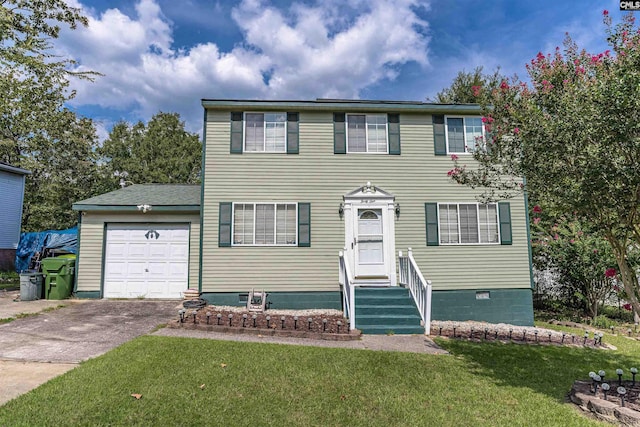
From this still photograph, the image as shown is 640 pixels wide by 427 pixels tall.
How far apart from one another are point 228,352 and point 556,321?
9.36 m

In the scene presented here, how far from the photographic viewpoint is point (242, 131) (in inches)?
366

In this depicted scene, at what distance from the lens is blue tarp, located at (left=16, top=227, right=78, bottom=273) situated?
1323 cm

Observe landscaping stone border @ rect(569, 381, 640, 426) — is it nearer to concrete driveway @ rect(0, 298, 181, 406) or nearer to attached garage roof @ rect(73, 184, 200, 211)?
concrete driveway @ rect(0, 298, 181, 406)

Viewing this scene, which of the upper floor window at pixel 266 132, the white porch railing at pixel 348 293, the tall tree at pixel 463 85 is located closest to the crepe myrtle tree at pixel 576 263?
the white porch railing at pixel 348 293

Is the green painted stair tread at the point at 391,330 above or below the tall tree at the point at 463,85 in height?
below

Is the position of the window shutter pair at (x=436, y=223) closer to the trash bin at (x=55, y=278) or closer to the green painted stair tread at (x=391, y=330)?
the green painted stair tread at (x=391, y=330)

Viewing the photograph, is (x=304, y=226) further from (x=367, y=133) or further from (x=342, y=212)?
(x=367, y=133)

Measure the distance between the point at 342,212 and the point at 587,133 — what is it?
6024 millimetres

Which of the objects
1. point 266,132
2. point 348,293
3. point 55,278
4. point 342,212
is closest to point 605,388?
point 348,293

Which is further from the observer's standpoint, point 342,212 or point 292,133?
point 292,133

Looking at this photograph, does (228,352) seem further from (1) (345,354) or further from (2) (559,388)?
(2) (559,388)

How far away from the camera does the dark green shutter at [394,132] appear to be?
950cm

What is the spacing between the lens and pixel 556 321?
9.87 metres

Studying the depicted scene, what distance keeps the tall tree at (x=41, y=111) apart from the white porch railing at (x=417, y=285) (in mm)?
11392
